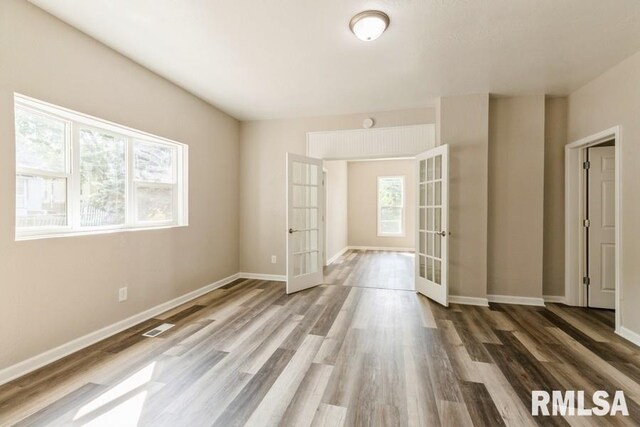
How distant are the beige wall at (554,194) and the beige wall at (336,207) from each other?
12.1 feet

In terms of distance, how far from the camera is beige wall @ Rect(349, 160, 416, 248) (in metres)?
8.01

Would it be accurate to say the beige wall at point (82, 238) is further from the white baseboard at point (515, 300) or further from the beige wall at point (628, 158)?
the beige wall at point (628, 158)

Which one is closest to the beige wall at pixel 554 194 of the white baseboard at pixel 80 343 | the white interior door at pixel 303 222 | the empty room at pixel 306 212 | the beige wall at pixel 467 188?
the empty room at pixel 306 212

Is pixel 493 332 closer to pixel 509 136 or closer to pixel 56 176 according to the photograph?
pixel 509 136

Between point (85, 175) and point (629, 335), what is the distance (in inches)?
210

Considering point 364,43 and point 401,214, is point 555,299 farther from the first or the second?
point 401,214

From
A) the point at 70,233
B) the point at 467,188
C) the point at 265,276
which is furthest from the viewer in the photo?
the point at 265,276

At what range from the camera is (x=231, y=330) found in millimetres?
2775

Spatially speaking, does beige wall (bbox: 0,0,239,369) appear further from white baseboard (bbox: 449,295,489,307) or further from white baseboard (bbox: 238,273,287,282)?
white baseboard (bbox: 449,295,489,307)

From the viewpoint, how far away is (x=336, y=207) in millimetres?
7121

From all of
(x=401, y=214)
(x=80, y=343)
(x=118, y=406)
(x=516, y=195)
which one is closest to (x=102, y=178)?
(x=80, y=343)

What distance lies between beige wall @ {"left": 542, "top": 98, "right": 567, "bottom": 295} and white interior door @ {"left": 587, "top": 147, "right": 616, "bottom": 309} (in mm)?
284

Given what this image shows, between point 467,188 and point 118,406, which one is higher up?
point 467,188

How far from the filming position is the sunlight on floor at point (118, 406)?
161 cm
